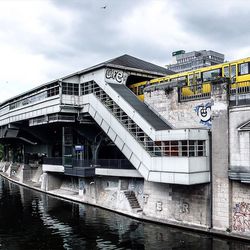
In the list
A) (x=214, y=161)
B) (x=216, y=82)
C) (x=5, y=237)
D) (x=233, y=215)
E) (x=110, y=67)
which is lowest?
(x=5, y=237)

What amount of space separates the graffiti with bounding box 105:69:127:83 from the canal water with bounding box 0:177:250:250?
1819 cm

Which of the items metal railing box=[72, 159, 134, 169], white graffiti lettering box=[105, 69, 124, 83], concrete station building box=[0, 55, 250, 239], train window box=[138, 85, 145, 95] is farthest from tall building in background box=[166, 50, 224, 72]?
metal railing box=[72, 159, 134, 169]

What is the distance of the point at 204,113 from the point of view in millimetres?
34938

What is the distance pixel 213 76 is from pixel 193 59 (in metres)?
149

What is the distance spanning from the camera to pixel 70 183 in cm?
5891

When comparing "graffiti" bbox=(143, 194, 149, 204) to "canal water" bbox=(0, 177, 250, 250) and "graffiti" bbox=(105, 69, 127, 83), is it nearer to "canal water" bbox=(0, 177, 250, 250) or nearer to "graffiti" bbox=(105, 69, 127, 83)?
"canal water" bbox=(0, 177, 250, 250)

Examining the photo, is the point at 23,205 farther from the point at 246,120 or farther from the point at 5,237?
the point at 246,120

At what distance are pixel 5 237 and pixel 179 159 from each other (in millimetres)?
18912

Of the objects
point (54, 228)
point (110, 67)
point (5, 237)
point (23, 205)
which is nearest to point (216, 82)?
point (110, 67)

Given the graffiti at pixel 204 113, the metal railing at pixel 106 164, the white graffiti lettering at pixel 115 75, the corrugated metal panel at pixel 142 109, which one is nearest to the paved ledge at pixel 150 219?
the metal railing at pixel 106 164

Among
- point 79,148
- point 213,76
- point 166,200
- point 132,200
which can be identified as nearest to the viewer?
point 213,76

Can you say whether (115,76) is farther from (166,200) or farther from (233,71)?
(166,200)

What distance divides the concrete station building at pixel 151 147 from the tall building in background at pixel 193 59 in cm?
12440

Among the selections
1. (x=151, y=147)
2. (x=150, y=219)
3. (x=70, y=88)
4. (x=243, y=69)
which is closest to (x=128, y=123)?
(x=151, y=147)
